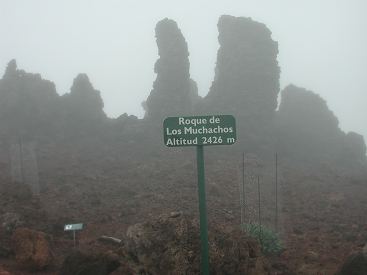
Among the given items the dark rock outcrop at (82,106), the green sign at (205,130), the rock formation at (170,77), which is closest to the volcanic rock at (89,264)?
the green sign at (205,130)

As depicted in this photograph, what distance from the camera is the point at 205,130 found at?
7633 millimetres

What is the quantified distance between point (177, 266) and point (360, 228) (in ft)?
55.4

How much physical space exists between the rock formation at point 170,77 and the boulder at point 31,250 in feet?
138

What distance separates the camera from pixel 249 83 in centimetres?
5634

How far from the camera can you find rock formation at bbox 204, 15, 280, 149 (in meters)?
55.5

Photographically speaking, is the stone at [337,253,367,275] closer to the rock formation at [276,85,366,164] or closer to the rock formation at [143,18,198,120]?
the rock formation at [276,85,366,164]

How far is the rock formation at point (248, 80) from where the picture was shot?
55.5 meters

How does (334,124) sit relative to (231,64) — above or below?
below

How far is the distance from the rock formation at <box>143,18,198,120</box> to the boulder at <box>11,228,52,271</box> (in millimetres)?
42080

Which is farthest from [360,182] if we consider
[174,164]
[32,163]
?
[32,163]

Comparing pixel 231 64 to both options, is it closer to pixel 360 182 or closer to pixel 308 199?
pixel 360 182

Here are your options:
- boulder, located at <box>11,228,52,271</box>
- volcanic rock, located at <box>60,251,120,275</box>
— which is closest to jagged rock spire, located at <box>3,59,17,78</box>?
boulder, located at <box>11,228,52,271</box>

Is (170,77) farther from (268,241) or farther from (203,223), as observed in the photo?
(203,223)

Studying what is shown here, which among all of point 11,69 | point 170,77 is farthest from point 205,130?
point 11,69
